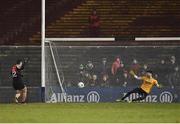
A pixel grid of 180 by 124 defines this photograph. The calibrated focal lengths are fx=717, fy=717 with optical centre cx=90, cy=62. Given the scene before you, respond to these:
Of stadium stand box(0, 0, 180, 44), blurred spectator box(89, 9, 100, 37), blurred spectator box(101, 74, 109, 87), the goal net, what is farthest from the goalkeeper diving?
stadium stand box(0, 0, 180, 44)

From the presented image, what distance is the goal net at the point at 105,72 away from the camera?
26.1 meters

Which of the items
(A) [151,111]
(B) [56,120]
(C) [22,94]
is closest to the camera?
(B) [56,120]

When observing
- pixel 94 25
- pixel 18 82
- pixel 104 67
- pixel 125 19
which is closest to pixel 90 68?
pixel 104 67

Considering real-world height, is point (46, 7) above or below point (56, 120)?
above

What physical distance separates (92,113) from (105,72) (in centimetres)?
602

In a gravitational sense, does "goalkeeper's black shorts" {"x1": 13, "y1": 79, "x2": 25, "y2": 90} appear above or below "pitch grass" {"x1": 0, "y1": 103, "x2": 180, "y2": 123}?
above

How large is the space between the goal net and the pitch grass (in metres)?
1.56

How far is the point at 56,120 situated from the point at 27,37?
40.4ft

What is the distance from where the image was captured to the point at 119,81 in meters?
26.2

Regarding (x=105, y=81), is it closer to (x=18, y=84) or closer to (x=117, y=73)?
(x=117, y=73)

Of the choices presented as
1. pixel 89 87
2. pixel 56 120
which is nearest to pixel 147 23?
pixel 89 87

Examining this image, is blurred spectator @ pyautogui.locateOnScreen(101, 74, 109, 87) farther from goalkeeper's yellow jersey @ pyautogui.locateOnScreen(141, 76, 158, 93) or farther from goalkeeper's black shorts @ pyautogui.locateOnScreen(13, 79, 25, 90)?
goalkeeper's black shorts @ pyautogui.locateOnScreen(13, 79, 25, 90)

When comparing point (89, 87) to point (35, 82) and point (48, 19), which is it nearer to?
point (35, 82)

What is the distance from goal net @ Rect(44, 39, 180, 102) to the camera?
85.6ft
